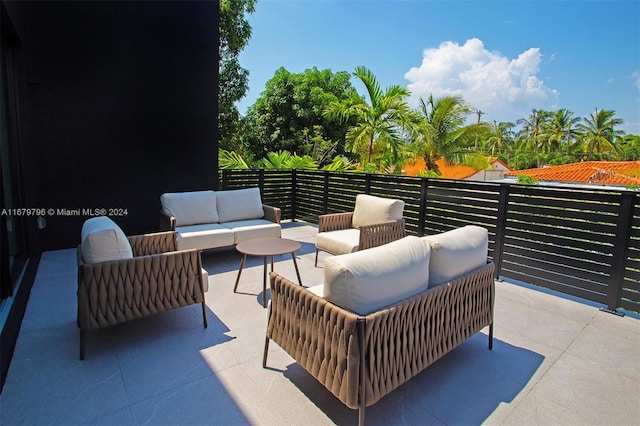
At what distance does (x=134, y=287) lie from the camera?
274 cm

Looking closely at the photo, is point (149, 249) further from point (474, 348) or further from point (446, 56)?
point (446, 56)

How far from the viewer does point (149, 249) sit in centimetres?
366

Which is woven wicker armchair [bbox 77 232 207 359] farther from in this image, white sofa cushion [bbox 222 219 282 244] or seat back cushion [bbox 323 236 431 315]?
white sofa cushion [bbox 222 219 282 244]

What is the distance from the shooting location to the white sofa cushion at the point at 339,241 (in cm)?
446

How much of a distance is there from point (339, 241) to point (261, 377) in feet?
7.97

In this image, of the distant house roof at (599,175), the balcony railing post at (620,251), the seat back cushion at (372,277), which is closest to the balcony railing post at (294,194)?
the balcony railing post at (620,251)

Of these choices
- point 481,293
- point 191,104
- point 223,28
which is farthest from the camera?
point 223,28

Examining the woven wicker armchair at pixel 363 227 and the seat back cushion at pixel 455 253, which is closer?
the seat back cushion at pixel 455 253

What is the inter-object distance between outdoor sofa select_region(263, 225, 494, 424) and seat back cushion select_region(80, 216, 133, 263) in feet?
4.65

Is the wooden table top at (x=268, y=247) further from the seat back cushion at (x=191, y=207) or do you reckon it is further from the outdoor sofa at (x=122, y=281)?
the seat back cushion at (x=191, y=207)

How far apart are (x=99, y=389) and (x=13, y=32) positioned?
4.44m

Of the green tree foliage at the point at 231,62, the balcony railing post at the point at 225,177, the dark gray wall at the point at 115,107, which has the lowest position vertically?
the balcony railing post at the point at 225,177

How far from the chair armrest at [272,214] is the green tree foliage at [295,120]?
866 centimetres

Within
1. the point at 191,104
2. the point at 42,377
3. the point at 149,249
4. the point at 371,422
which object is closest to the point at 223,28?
the point at 191,104
